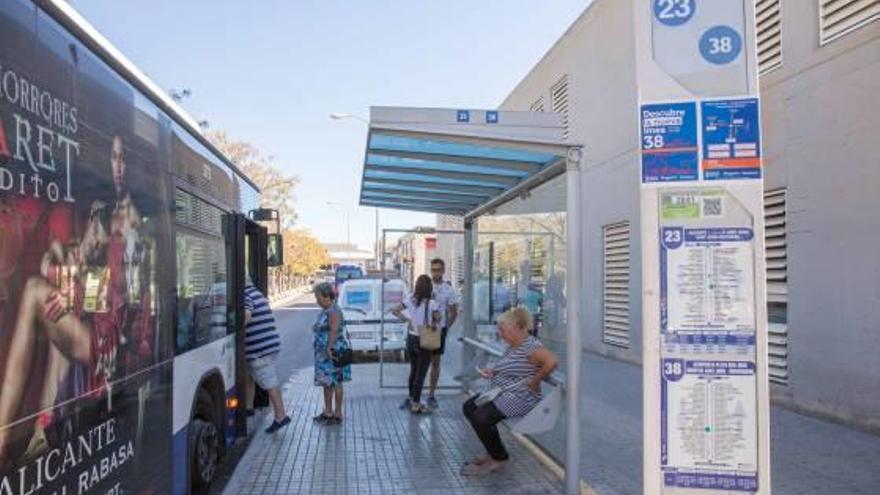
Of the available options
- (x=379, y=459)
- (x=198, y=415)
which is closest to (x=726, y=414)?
(x=198, y=415)

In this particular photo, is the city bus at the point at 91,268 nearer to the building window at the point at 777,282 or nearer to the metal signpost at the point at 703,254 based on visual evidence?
the metal signpost at the point at 703,254

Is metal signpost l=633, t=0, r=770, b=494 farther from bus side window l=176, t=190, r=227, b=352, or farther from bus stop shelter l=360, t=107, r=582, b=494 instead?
bus side window l=176, t=190, r=227, b=352

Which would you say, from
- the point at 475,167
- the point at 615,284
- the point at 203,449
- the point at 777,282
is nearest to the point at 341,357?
the point at 475,167

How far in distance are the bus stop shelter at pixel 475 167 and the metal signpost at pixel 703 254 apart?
2.29 m

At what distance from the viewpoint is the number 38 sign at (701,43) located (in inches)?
146

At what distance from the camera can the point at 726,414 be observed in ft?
12.0

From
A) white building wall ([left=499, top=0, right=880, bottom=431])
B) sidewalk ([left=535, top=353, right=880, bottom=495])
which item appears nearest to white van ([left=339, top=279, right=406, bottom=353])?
sidewalk ([left=535, top=353, right=880, bottom=495])

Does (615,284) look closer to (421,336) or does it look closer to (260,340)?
(421,336)

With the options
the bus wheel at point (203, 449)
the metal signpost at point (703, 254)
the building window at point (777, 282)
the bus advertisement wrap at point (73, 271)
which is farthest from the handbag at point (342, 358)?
the metal signpost at point (703, 254)

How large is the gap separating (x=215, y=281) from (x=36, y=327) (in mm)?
3510

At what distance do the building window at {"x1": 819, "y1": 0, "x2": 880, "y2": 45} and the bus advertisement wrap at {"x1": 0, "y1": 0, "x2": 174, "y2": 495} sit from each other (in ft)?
23.5

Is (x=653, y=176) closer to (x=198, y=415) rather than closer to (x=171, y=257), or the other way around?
(x=171, y=257)

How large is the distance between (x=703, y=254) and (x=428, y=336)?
20.0 feet

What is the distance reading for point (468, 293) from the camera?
10.8m
